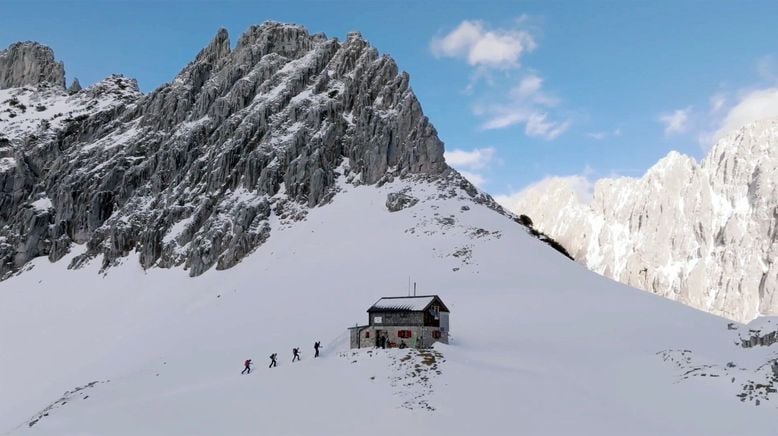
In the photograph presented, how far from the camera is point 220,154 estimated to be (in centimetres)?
11850

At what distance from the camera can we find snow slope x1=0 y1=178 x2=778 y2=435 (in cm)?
3719

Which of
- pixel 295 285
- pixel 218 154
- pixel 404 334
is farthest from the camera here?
pixel 218 154

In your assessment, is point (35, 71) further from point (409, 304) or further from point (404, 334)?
point (404, 334)

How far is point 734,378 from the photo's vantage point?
37656 millimetres

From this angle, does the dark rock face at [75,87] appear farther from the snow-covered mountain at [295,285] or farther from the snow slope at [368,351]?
the snow slope at [368,351]

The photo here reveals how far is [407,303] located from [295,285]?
29.7m

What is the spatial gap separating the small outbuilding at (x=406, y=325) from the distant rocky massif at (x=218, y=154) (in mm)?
42371

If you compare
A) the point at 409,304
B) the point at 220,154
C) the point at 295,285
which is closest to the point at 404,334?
the point at 409,304

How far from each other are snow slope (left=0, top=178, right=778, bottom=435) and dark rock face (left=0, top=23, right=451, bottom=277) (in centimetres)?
513

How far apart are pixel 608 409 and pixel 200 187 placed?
9539 cm

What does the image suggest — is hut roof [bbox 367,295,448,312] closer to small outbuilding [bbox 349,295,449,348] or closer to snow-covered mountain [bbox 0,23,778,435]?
small outbuilding [bbox 349,295,449,348]

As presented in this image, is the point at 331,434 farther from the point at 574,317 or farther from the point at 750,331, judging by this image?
the point at 750,331

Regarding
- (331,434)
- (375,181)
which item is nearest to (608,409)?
(331,434)

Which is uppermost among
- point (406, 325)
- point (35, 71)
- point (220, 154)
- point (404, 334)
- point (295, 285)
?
point (35, 71)
